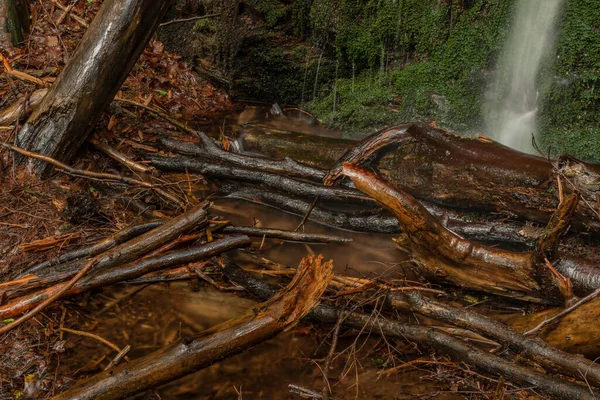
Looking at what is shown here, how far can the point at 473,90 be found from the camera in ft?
22.2

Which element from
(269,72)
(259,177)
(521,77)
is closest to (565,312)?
(259,177)

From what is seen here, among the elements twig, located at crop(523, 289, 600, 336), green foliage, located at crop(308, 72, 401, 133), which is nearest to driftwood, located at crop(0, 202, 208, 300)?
twig, located at crop(523, 289, 600, 336)

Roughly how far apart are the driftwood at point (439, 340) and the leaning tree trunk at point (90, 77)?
1906 mm

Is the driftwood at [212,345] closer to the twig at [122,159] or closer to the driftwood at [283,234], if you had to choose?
the driftwood at [283,234]

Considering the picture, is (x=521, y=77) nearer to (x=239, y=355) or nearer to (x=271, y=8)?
(x=271, y=8)

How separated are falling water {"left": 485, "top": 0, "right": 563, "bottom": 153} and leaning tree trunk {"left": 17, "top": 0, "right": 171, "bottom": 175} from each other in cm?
441

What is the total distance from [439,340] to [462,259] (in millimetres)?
702

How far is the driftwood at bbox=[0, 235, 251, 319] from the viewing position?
3215 mm

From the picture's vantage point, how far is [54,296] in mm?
3127

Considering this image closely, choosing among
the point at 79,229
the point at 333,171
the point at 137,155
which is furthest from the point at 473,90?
the point at 79,229

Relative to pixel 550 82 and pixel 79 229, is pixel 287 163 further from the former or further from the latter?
pixel 550 82

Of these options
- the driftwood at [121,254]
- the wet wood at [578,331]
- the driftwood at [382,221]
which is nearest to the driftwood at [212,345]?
the driftwood at [121,254]

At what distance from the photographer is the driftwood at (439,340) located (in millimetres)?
2807

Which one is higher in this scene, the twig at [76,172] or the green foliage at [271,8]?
the green foliage at [271,8]
